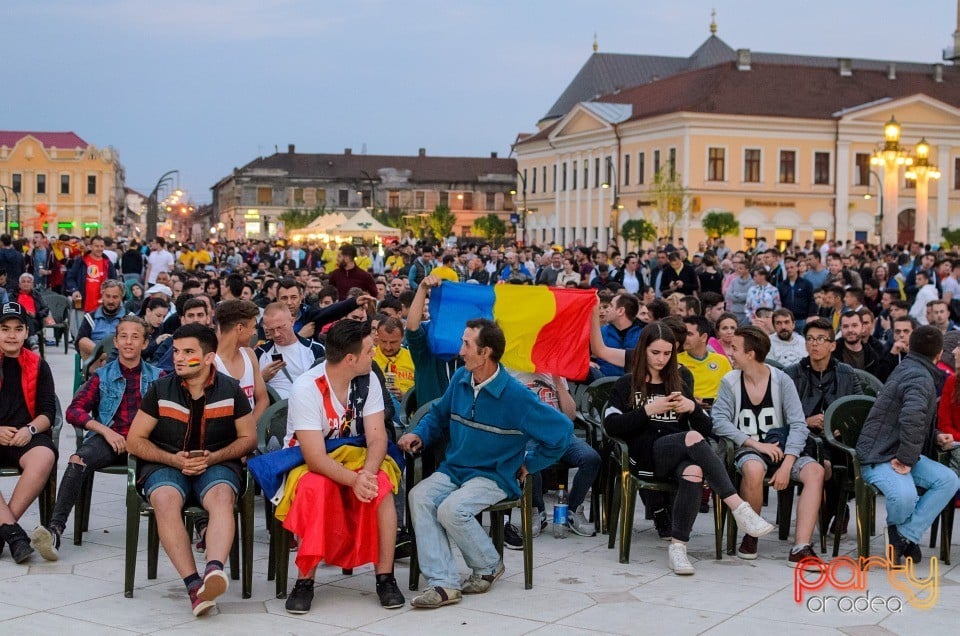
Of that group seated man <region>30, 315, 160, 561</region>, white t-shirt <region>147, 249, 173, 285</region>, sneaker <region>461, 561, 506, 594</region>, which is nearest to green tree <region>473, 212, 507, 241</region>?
white t-shirt <region>147, 249, 173, 285</region>

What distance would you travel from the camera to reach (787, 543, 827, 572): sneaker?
758 cm

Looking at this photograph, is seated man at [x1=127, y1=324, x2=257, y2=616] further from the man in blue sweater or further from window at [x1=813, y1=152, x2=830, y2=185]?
window at [x1=813, y1=152, x2=830, y2=185]

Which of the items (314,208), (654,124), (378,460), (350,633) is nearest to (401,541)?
(378,460)

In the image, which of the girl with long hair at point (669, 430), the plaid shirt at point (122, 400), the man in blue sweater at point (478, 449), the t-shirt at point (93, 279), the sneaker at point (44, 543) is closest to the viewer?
the man in blue sweater at point (478, 449)

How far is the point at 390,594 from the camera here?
6.77 metres

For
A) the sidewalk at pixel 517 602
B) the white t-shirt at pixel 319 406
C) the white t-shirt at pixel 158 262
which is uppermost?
the white t-shirt at pixel 158 262

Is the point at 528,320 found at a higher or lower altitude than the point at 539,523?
higher

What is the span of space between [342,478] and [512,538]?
184cm

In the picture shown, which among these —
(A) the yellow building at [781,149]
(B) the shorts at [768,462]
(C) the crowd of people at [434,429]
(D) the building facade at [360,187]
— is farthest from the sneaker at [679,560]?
(D) the building facade at [360,187]

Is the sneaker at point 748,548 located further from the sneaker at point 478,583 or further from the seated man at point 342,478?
the seated man at point 342,478

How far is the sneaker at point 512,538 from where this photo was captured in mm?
8211

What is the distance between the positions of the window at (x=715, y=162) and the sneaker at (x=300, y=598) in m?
61.9

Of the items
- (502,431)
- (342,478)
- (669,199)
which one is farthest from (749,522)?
(669,199)

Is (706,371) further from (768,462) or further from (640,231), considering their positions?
(640,231)
